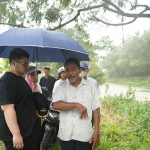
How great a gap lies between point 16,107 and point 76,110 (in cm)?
55

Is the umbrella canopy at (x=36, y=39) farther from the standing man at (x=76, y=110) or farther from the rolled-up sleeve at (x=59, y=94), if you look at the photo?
the rolled-up sleeve at (x=59, y=94)

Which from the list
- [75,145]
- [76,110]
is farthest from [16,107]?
[75,145]

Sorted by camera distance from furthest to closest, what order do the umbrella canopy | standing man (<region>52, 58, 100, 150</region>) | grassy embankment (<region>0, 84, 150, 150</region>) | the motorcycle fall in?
1. grassy embankment (<region>0, 84, 150, 150</region>)
2. the motorcycle
3. standing man (<region>52, 58, 100, 150</region>)
4. the umbrella canopy

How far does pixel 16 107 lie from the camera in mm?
1842

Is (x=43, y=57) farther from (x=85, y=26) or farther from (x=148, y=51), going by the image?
(x=148, y=51)

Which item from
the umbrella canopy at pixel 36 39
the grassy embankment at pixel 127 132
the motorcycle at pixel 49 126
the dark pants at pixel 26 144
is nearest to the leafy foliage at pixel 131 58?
the grassy embankment at pixel 127 132

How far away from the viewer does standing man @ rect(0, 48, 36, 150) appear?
5.65 ft

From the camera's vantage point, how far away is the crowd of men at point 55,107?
176 cm

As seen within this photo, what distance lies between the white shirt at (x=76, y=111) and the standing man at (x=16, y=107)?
29cm

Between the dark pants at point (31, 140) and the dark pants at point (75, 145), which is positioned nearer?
the dark pants at point (31, 140)

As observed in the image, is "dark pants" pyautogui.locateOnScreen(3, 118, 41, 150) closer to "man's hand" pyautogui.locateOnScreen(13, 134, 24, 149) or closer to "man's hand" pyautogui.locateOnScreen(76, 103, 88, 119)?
"man's hand" pyautogui.locateOnScreen(13, 134, 24, 149)

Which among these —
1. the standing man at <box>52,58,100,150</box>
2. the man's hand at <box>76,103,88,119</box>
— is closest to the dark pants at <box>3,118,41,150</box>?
the standing man at <box>52,58,100,150</box>

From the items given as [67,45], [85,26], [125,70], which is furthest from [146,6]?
[125,70]

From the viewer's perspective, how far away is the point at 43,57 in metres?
2.91
